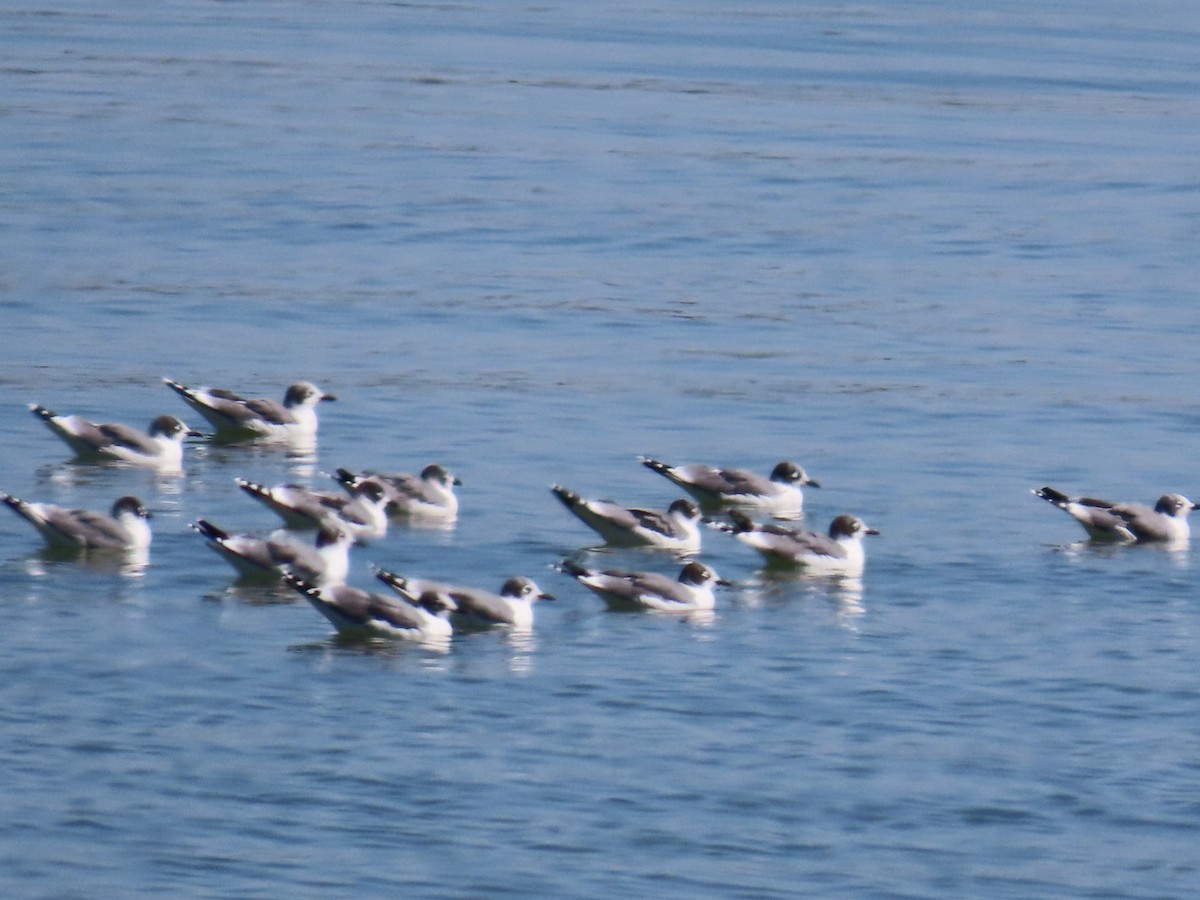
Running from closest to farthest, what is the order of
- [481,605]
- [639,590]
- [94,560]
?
[481,605] → [639,590] → [94,560]

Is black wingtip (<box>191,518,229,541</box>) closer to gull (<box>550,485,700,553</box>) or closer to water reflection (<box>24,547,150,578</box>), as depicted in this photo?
water reflection (<box>24,547,150,578</box>)

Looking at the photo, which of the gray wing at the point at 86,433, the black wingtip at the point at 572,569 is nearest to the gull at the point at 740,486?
the black wingtip at the point at 572,569

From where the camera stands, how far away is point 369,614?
17344 millimetres

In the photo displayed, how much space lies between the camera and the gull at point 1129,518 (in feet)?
68.8

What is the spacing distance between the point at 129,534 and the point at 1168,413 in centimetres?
1142

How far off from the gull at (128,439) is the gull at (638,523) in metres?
3.92

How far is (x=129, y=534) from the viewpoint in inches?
762

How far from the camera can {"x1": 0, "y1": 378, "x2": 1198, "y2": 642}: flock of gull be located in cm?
1777

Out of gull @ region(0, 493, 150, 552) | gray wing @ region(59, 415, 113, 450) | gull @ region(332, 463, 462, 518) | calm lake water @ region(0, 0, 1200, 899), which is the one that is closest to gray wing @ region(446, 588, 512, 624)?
calm lake water @ region(0, 0, 1200, 899)

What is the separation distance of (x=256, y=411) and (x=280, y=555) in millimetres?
5601

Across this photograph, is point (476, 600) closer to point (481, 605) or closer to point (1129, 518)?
point (481, 605)

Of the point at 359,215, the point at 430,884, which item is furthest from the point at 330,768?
the point at 359,215

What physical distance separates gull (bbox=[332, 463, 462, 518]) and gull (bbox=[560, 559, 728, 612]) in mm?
2488

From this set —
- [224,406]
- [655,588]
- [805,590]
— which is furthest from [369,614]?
[224,406]
